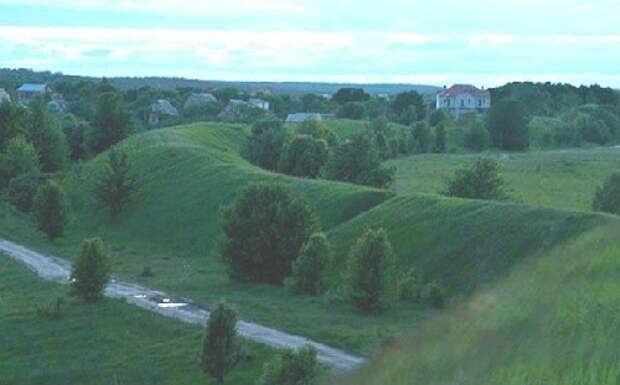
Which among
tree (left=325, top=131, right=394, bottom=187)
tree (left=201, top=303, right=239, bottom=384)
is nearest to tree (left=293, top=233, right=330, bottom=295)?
tree (left=201, top=303, right=239, bottom=384)

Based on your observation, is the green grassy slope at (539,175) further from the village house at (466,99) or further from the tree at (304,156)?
the village house at (466,99)

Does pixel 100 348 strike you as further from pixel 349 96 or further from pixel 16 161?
pixel 349 96

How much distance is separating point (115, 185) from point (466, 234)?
108ft

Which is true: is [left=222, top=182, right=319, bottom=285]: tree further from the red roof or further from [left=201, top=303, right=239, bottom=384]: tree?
the red roof

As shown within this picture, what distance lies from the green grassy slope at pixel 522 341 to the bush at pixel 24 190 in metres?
68.5

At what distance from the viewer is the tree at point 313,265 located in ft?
138

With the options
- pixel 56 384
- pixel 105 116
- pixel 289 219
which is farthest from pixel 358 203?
pixel 105 116

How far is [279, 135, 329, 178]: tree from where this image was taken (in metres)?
78.6

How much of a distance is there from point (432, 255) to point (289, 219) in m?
7.41

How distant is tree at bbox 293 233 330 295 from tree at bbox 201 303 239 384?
13829 millimetres

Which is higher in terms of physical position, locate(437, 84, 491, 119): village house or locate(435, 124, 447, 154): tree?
locate(437, 84, 491, 119): village house

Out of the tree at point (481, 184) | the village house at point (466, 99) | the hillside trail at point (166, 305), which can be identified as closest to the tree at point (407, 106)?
the village house at point (466, 99)

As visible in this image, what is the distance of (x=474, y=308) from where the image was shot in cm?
938

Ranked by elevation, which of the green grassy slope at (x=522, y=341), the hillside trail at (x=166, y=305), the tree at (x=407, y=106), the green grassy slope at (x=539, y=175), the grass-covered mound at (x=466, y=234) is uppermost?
the green grassy slope at (x=522, y=341)
